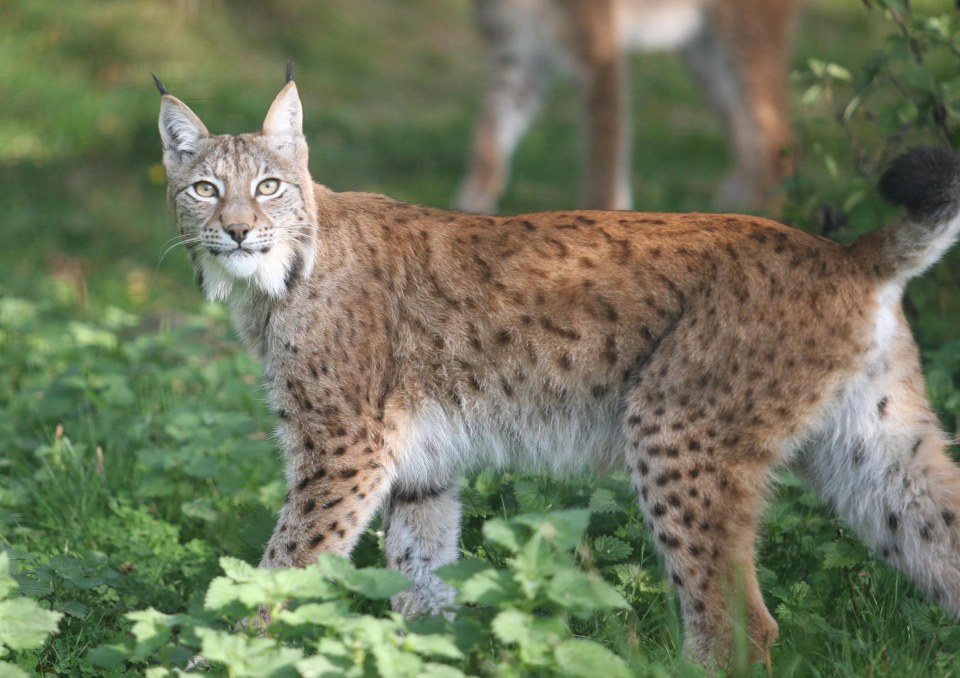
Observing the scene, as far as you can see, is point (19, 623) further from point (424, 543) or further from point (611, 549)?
point (611, 549)

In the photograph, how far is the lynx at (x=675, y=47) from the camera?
9219 millimetres

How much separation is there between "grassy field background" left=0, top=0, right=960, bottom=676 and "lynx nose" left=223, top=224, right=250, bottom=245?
1045 mm

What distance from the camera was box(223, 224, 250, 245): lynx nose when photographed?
4191 mm

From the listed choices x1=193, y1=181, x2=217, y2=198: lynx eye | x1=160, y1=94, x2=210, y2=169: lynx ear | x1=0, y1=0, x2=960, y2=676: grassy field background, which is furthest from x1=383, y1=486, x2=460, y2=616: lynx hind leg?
x1=160, y1=94, x2=210, y2=169: lynx ear

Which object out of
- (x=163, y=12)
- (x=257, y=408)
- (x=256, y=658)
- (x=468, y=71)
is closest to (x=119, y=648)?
A: (x=256, y=658)

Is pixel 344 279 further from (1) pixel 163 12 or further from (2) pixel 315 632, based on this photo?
(1) pixel 163 12

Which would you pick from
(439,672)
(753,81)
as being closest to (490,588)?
(439,672)

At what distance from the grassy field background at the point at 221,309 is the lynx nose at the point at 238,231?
1.04 meters

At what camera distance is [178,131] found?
4.50 metres

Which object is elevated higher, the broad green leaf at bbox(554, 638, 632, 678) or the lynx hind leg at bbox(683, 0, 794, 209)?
the lynx hind leg at bbox(683, 0, 794, 209)

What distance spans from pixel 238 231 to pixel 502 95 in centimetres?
551

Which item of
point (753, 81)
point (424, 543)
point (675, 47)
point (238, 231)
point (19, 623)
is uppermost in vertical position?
point (675, 47)

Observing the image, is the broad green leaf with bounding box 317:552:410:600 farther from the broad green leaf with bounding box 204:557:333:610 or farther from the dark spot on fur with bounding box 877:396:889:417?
the dark spot on fur with bounding box 877:396:889:417

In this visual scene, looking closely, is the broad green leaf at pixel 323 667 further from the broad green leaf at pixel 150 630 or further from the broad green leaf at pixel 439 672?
the broad green leaf at pixel 150 630
